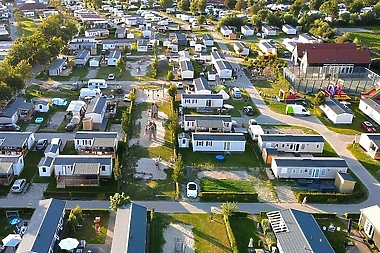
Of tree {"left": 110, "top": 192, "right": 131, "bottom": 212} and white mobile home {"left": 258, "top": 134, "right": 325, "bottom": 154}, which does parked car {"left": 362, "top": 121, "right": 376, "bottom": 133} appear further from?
tree {"left": 110, "top": 192, "right": 131, "bottom": 212}

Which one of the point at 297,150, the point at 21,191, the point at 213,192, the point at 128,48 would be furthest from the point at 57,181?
the point at 128,48

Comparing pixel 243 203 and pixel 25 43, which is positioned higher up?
pixel 25 43

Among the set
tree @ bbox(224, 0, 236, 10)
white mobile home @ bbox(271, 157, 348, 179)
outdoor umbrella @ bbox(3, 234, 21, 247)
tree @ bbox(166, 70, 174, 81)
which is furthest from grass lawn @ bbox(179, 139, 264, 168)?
tree @ bbox(224, 0, 236, 10)

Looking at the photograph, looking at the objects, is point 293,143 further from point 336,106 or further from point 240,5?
point 240,5

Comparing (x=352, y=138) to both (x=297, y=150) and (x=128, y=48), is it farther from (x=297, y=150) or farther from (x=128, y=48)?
(x=128, y=48)

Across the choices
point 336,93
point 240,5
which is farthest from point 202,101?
point 240,5
